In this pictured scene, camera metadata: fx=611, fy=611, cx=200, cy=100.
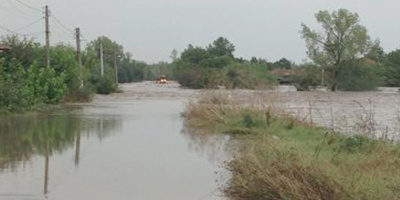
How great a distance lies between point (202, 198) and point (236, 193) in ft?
1.89

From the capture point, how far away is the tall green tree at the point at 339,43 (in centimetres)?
8525

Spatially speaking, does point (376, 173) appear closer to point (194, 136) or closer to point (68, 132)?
point (194, 136)

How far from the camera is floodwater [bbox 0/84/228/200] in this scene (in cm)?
1010

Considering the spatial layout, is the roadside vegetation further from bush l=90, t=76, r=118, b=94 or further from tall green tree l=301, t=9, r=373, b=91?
tall green tree l=301, t=9, r=373, b=91

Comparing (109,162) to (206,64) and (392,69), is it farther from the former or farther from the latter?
(206,64)

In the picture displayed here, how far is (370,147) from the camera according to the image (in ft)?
41.4

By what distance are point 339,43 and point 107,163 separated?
7607cm

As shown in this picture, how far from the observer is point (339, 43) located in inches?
3371

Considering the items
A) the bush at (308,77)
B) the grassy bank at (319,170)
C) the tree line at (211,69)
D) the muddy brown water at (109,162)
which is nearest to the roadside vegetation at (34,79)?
the tree line at (211,69)

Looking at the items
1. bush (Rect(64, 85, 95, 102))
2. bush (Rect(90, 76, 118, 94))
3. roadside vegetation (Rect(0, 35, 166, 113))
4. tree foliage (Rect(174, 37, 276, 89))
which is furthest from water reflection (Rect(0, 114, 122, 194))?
tree foliage (Rect(174, 37, 276, 89))

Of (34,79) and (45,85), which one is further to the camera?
(45,85)

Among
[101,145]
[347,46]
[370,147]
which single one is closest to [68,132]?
[101,145]

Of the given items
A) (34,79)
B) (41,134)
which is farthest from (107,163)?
(34,79)

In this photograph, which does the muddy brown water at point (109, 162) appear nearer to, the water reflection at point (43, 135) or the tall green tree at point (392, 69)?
the water reflection at point (43, 135)
